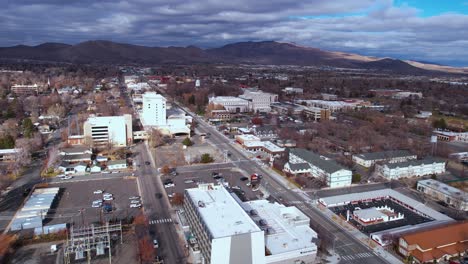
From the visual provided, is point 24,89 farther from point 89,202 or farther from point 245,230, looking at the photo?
point 245,230

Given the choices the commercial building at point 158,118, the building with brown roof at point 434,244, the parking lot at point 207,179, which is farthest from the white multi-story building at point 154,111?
the building with brown roof at point 434,244

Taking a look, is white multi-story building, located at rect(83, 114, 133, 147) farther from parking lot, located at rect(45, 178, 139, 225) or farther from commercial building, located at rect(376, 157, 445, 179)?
commercial building, located at rect(376, 157, 445, 179)

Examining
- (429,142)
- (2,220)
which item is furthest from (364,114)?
(2,220)

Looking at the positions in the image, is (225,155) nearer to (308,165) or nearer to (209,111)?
(308,165)

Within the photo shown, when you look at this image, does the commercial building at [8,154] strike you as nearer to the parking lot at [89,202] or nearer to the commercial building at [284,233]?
the parking lot at [89,202]

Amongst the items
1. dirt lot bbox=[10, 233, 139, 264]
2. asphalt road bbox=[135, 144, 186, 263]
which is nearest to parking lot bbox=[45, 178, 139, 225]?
asphalt road bbox=[135, 144, 186, 263]

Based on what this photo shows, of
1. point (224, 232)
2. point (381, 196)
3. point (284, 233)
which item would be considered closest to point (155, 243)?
point (224, 232)
